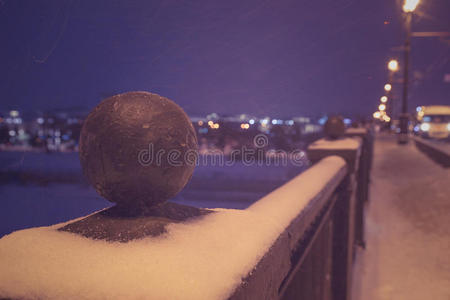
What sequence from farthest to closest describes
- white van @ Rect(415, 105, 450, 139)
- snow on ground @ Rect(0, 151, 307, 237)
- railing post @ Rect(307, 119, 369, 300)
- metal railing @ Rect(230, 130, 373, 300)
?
white van @ Rect(415, 105, 450, 139) < snow on ground @ Rect(0, 151, 307, 237) < railing post @ Rect(307, 119, 369, 300) < metal railing @ Rect(230, 130, 373, 300)

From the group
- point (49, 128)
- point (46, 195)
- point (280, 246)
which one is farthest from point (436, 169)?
point (49, 128)

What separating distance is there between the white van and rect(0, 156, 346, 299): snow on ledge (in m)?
34.2

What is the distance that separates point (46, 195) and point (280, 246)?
16757 millimetres

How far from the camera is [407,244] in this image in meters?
5.65

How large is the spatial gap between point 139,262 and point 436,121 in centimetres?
3570

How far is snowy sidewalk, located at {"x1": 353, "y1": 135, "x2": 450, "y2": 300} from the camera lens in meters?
4.16

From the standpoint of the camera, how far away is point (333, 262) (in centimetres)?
334

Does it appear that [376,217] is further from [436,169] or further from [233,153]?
[233,153]

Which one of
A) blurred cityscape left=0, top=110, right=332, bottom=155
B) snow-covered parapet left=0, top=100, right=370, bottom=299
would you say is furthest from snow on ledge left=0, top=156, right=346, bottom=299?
blurred cityscape left=0, top=110, right=332, bottom=155

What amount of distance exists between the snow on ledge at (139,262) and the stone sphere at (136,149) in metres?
0.16

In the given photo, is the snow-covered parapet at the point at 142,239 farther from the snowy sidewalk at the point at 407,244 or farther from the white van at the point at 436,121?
the white van at the point at 436,121

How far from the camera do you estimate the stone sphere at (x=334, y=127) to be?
4.83 metres

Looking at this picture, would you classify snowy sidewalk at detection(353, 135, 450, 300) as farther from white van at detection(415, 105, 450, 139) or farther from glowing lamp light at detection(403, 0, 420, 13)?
white van at detection(415, 105, 450, 139)

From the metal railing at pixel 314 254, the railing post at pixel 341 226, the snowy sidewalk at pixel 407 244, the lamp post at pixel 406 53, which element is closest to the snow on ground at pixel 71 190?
the snowy sidewalk at pixel 407 244
